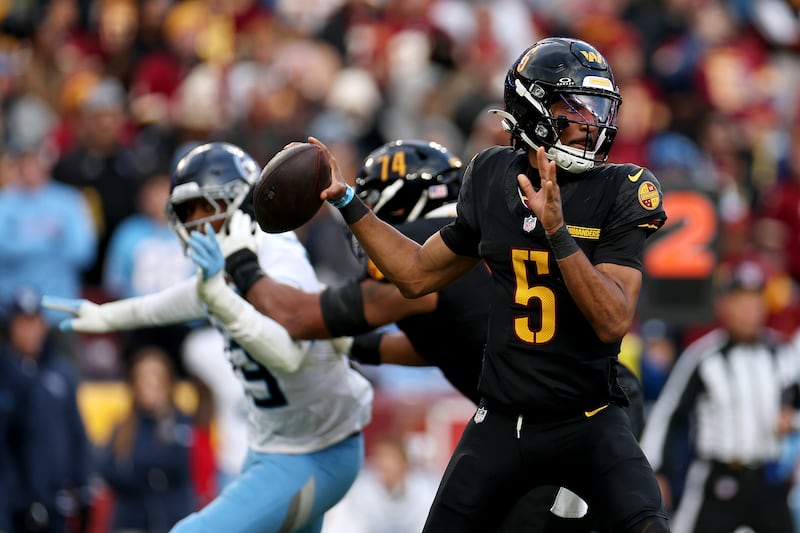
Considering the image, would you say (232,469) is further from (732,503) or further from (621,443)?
(621,443)

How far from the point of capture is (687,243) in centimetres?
854

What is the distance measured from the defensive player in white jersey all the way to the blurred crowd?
337cm

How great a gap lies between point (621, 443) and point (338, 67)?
8.10 meters

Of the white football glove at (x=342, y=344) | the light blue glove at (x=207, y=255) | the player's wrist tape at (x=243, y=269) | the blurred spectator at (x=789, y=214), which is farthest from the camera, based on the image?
the blurred spectator at (x=789, y=214)

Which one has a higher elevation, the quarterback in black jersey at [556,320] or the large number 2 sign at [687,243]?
the quarterback in black jersey at [556,320]

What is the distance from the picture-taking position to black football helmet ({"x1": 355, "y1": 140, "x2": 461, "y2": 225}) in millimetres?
5328

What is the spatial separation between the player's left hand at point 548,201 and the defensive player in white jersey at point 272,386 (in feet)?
4.88

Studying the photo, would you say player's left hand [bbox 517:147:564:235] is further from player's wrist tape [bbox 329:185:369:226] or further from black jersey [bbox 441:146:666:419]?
player's wrist tape [bbox 329:185:369:226]

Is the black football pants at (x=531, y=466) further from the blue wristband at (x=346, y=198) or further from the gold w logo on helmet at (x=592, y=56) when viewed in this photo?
the gold w logo on helmet at (x=592, y=56)

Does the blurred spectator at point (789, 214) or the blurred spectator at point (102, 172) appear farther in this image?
the blurred spectator at point (789, 214)

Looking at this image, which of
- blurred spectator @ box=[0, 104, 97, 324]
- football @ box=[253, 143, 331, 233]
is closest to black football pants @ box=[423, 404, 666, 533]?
football @ box=[253, 143, 331, 233]

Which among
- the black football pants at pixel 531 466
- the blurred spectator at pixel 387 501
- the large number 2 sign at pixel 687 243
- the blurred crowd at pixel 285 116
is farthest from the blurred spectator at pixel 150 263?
the black football pants at pixel 531 466

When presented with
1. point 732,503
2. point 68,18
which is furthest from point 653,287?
point 68,18

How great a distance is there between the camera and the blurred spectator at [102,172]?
392 inches
